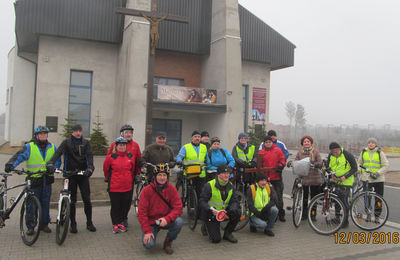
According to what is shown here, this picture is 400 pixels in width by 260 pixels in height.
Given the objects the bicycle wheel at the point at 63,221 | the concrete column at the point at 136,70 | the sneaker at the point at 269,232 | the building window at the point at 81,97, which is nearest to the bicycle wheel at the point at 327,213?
the sneaker at the point at 269,232

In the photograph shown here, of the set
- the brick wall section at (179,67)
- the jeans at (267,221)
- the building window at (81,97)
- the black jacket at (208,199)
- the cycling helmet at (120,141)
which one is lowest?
the jeans at (267,221)

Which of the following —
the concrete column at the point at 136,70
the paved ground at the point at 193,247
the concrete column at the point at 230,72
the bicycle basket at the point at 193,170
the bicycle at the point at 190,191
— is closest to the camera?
the paved ground at the point at 193,247

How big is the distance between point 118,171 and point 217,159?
2.09 meters

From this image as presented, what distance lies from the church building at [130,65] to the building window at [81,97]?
0.21 ft

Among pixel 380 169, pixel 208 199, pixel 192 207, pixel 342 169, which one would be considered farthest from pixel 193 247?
pixel 380 169

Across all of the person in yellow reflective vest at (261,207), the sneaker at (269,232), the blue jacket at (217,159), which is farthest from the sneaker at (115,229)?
the sneaker at (269,232)

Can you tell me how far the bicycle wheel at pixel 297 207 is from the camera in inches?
262

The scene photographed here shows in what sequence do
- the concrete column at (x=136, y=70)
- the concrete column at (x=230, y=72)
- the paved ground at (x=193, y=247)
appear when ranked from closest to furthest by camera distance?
the paved ground at (x=193, y=247) < the concrete column at (x=136, y=70) < the concrete column at (x=230, y=72)

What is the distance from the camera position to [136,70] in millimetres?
19109

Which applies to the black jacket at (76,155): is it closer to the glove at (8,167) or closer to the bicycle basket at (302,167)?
the glove at (8,167)

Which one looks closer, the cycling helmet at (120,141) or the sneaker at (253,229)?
the cycling helmet at (120,141)

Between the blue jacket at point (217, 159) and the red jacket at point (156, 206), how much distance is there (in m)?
1.87

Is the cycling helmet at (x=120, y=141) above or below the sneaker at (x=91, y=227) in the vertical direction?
above

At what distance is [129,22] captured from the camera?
1931 cm
